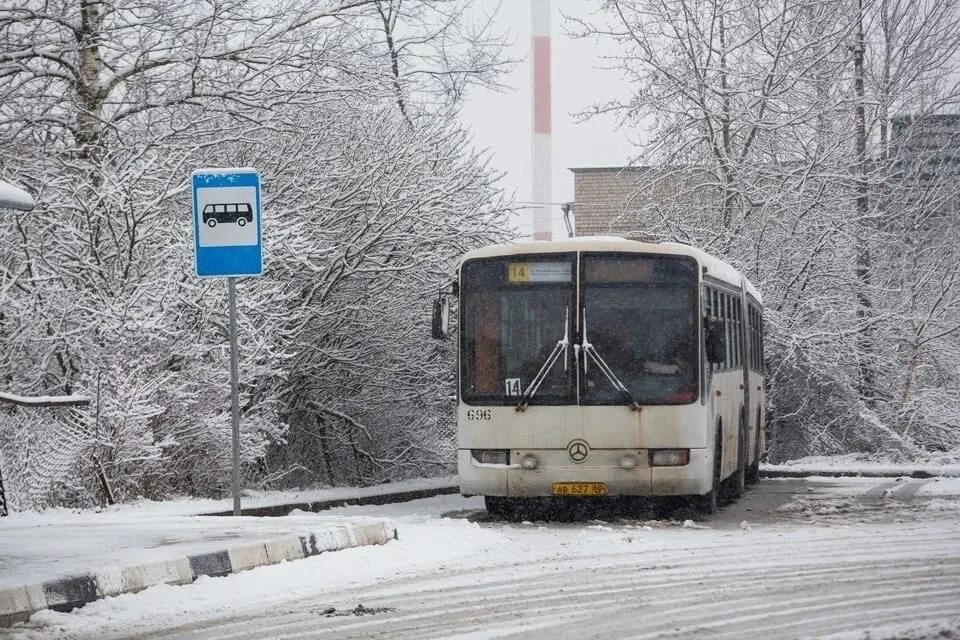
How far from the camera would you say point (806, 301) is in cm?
2705

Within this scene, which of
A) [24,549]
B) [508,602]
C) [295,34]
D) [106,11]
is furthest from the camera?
[295,34]

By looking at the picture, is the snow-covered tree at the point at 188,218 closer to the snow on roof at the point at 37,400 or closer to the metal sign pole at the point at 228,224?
the metal sign pole at the point at 228,224

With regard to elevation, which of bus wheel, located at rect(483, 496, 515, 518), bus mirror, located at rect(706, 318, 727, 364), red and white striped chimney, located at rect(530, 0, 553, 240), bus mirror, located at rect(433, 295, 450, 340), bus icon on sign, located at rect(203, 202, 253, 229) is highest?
red and white striped chimney, located at rect(530, 0, 553, 240)

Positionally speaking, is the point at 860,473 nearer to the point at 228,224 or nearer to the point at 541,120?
the point at 228,224

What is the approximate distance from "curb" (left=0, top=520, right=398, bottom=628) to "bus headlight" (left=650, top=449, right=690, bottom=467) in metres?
3.11

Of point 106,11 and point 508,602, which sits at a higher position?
point 106,11

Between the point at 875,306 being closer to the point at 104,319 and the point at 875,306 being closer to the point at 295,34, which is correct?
the point at 295,34

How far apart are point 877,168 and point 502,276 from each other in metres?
14.6

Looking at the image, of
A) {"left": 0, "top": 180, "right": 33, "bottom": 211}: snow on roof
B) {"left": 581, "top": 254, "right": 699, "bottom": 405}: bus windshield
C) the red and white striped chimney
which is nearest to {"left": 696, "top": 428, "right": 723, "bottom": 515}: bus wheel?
{"left": 581, "top": 254, "right": 699, "bottom": 405}: bus windshield

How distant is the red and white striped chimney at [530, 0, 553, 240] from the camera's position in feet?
140

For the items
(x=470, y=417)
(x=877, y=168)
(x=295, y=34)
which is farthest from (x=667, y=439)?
(x=877, y=168)

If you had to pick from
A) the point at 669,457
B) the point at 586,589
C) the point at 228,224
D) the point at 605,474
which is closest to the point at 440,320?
the point at 605,474

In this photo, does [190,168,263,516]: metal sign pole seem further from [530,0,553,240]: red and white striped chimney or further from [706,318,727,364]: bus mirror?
[530,0,553,240]: red and white striped chimney

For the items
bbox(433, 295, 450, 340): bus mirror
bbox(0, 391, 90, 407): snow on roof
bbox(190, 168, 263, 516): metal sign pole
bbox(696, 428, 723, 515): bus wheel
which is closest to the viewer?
bbox(0, 391, 90, 407): snow on roof
